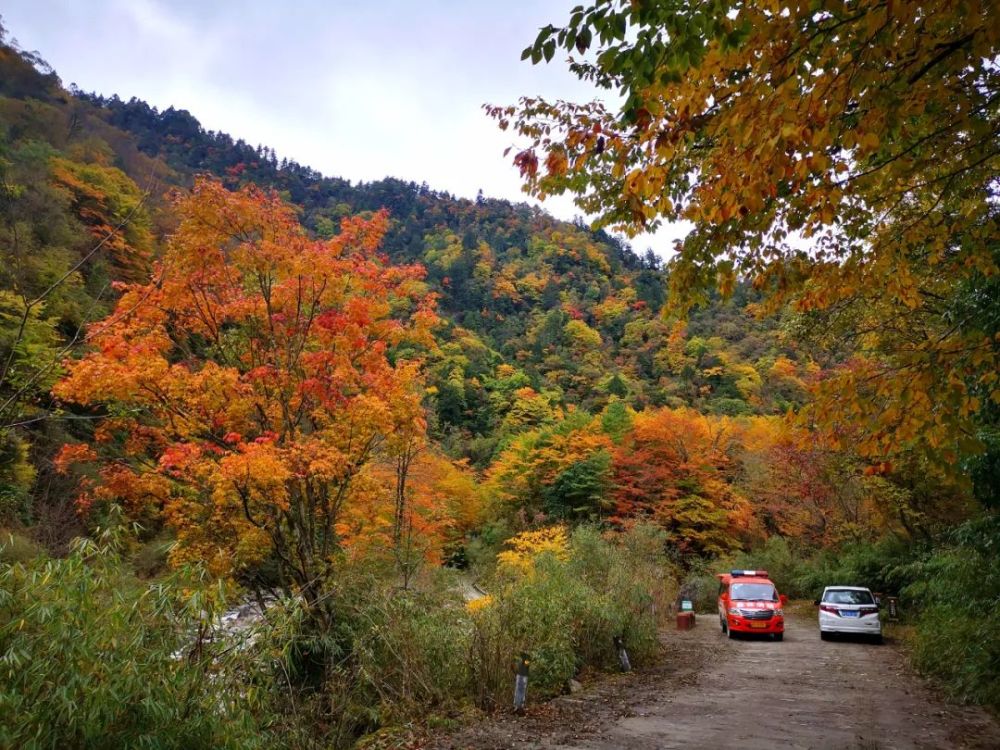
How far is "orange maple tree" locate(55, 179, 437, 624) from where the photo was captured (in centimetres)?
932

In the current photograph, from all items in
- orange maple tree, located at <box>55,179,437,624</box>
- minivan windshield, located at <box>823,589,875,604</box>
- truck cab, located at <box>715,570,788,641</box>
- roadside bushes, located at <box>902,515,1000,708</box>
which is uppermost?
orange maple tree, located at <box>55,179,437,624</box>

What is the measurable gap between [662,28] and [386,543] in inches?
479

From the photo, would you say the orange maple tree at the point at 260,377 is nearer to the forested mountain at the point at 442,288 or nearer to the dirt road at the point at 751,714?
the forested mountain at the point at 442,288

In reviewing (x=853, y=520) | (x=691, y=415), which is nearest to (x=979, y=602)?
(x=853, y=520)

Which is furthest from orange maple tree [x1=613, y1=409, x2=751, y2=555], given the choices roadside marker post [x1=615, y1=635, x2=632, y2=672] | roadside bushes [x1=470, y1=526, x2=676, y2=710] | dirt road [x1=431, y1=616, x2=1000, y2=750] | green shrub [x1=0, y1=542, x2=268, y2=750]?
green shrub [x1=0, y1=542, x2=268, y2=750]

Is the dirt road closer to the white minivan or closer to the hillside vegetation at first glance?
the hillside vegetation

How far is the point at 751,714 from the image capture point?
7797 mm

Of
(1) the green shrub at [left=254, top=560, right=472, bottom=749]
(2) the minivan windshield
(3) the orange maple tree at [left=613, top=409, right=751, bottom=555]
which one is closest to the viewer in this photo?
(1) the green shrub at [left=254, top=560, right=472, bottom=749]

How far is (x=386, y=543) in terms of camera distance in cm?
1348

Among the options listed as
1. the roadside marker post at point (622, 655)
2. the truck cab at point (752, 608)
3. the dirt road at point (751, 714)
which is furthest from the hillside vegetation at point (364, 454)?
the truck cab at point (752, 608)

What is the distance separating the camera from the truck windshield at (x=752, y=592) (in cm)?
1680

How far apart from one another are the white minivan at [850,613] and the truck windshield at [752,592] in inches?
52.8

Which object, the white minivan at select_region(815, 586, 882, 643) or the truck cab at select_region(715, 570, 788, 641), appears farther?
the truck cab at select_region(715, 570, 788, 641)

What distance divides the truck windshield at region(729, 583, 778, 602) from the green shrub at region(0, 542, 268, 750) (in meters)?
15.3
